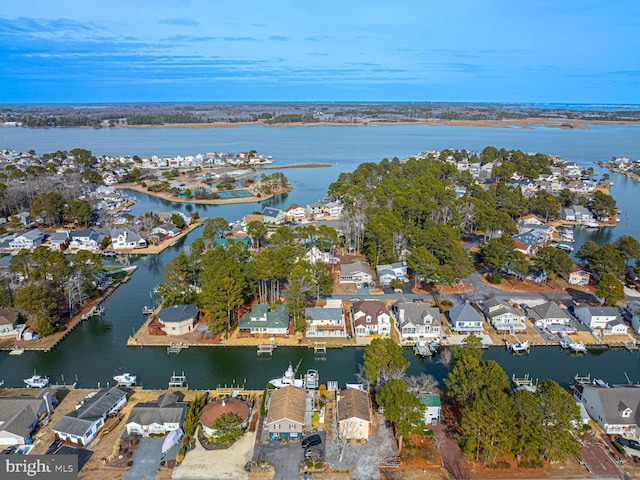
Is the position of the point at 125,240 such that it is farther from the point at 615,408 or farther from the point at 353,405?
the point at 615,408

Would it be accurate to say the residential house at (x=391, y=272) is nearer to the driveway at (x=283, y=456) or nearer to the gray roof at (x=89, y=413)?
the driveway at (x=283, y=456)

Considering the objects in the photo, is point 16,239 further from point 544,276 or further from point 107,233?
point 544,276

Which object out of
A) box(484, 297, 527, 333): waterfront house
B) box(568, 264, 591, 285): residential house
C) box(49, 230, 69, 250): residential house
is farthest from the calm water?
box(568, 264, 591, 285): residential house

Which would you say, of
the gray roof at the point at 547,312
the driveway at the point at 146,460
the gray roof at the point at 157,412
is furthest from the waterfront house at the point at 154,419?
the gray roof at the point at 547,312

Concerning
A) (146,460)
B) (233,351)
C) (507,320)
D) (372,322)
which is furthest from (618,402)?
(146,460)

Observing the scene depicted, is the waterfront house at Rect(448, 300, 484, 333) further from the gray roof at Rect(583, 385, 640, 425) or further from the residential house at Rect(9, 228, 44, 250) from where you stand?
the residential house at Rect(9, 228, 44, 250)

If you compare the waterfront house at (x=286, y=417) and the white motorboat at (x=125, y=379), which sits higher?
the waterfront house at (x=286, y=417)
